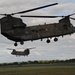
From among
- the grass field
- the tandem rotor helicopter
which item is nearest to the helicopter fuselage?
the tandem rotor helicopter

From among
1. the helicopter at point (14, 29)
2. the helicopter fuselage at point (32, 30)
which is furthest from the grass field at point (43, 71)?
the helicopter at point (14, 29)

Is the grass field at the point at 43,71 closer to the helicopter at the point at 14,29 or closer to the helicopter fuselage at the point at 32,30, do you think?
the helicopter fuselage at the point at 32,30

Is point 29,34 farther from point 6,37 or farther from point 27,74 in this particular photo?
point 27,74

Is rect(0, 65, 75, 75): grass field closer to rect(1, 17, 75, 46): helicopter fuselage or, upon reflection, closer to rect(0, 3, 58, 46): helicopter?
rect(1, 17, 75, 46): helicopter fuselage

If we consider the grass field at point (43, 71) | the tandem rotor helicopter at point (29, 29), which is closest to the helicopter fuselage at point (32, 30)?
the tandem rotor helicopter at point (29, 29)

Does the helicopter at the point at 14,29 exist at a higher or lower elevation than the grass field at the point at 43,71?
higher

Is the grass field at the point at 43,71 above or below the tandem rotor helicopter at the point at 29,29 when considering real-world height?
below

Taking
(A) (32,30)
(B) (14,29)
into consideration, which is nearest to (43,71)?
(A) (32,30)

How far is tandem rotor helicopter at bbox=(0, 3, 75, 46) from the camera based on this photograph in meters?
64.2

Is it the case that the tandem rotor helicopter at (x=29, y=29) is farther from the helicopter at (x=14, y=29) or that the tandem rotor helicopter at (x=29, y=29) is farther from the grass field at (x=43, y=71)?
the grass field at (x=43, y=71)

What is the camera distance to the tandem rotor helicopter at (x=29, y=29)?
64.2 metres

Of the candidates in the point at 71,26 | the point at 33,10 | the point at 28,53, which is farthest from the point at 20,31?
the point at 28,53

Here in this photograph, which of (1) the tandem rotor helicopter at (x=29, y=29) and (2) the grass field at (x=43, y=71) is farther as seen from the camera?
(2) the grass field at (x=43, y=71)

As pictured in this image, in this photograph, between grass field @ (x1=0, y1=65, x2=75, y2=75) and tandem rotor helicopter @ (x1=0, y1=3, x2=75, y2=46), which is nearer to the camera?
tandem rotor helicopter @ (x1=0, y1=3, x2=75, y2=46)
